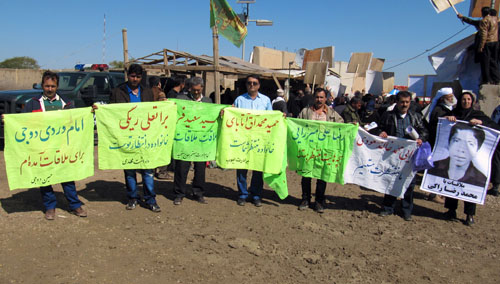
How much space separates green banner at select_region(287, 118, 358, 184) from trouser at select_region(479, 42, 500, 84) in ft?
19.8

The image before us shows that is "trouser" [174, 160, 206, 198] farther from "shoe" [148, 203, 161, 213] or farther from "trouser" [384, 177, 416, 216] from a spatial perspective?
"trouser" [384, 177, 416, 216]

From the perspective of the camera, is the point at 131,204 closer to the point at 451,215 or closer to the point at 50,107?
the point at 50,107

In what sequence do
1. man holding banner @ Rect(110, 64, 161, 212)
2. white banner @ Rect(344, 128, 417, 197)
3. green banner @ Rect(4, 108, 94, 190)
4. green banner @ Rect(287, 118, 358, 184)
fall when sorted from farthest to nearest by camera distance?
green banner @ Rect(287, 118, 358, 184) → white banner @ Rect(344, 128, 417, 197) → man holding banner @ Rect(110, 64, 161, 212) → green banner @ Rect(4, 108, 94, 190)

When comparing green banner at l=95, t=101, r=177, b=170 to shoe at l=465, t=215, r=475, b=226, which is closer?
green banner at l=95, t=101, r=177, b=170

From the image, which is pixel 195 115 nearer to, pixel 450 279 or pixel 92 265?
pixel 92 265

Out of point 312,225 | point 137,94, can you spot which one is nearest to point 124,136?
point 137,94

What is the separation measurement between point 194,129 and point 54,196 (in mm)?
2112

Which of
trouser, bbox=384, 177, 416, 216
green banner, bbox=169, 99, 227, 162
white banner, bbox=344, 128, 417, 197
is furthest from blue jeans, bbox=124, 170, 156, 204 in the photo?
trouser, bbox=384, 177, 416, 216

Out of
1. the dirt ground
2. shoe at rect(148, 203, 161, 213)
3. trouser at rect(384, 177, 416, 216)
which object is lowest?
the dirt ground

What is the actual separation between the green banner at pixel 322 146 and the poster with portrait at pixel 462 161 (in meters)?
1.26

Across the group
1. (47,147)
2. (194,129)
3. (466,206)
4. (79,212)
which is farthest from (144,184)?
(466,206)

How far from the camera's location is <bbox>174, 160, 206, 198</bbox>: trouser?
227 inches

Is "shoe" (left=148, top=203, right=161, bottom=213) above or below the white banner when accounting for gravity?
below

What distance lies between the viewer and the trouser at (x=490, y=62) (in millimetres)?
9352
